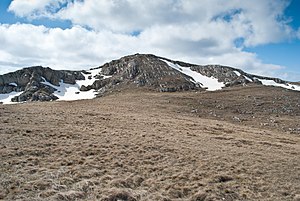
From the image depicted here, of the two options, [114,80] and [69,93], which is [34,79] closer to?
[69,93]

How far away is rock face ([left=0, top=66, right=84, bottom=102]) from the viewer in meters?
87.4

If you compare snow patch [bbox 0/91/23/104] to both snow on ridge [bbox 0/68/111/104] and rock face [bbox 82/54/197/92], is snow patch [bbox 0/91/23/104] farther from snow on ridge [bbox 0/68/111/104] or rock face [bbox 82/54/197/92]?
rock face [bbox 82/54/197/92]

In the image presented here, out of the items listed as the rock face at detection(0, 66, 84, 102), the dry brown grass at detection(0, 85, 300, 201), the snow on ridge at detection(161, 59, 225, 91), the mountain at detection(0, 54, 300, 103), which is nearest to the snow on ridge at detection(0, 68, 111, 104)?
the mountain at detection(0, 54, 300, 103)

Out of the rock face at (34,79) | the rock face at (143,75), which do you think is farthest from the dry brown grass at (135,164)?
the rock face at (34,79)

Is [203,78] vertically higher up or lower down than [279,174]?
higher up

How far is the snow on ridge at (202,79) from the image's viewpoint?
307 feet

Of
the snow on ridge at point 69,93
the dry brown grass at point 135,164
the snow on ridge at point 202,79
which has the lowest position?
the dry brown grass at point 135,164

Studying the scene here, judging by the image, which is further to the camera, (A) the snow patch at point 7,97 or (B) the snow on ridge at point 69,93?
(A) the snow patch at point 7,97

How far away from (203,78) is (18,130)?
290ft

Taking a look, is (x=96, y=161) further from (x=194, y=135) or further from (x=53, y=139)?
(x=194, y=135)

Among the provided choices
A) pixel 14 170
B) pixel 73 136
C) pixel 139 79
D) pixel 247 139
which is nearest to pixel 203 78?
pixel 139 79

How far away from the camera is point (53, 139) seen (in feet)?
70.8

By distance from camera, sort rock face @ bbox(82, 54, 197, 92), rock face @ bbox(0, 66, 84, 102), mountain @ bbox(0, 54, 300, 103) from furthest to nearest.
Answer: rock face @ bbox(82, 54, 197, 92), rock face @ bbox(0, 66, 84, 102), mountain @ bbox(0, 54, 300, 103)

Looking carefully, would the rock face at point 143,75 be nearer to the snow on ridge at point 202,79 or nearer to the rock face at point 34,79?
the snow on ridge at point 202,79
